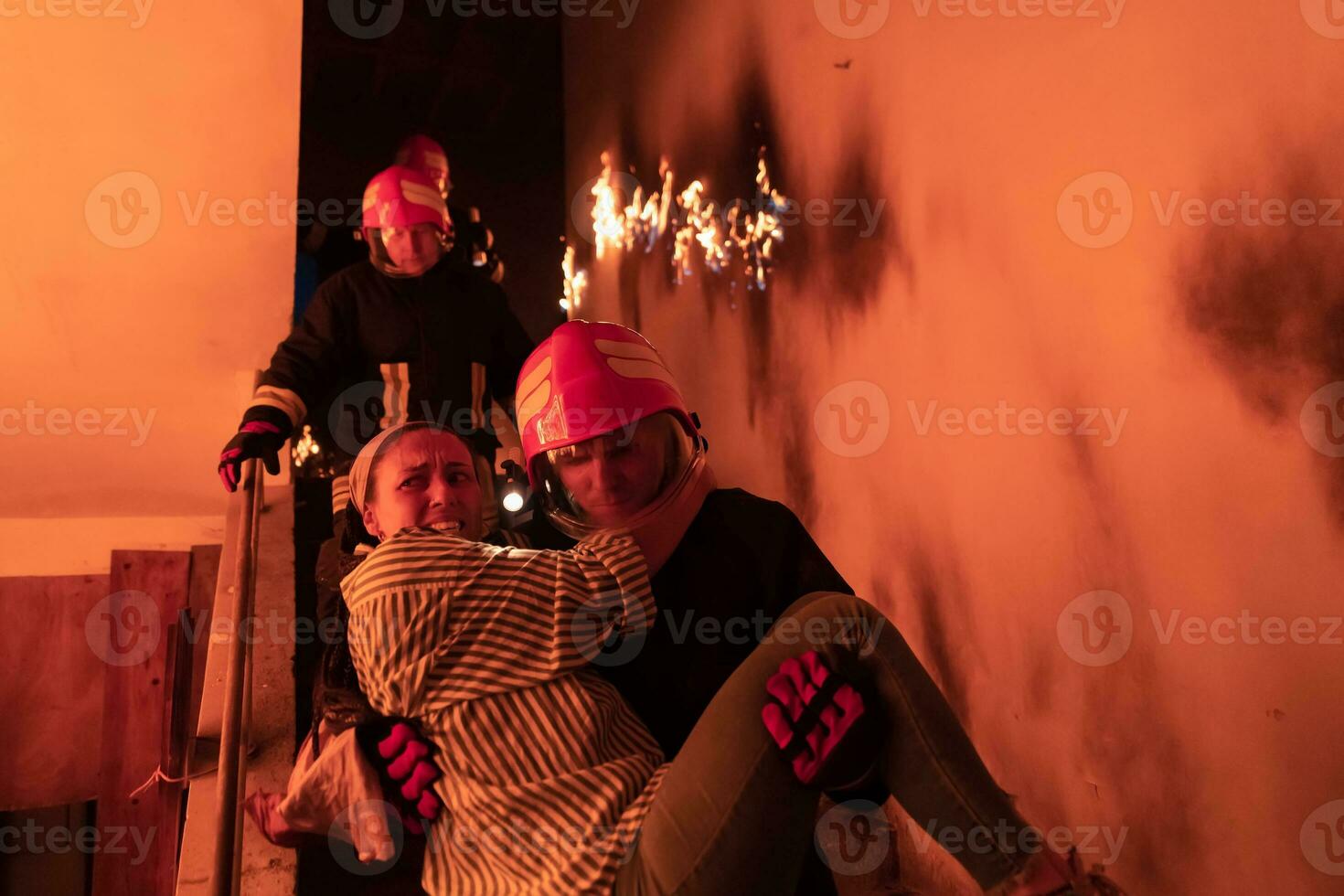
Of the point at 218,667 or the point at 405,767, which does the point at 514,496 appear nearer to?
the point at 218,667

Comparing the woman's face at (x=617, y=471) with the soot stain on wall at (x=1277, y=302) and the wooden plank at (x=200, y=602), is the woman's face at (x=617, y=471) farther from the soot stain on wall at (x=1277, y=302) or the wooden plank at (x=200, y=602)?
the wooden plank at (x=200, y=602)

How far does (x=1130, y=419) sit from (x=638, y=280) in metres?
3.43

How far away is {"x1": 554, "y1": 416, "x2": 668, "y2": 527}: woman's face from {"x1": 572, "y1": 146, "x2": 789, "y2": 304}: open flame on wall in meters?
1.80

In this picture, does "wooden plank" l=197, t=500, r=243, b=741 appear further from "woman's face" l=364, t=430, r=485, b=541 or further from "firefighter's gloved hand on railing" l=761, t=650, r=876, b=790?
"firefighter's gloved hand on railing" l=761, t=650, r=876, b=790

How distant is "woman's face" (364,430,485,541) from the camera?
1754mm

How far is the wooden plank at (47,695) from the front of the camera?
5.25 metres

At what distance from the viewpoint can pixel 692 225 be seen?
13.7 feet

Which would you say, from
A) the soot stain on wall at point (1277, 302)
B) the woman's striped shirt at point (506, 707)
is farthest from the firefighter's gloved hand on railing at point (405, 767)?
the soot stain on wall at point (1277, 302)

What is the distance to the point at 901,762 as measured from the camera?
1.31 meters

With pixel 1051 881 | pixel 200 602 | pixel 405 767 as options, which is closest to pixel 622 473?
pixel 405 767

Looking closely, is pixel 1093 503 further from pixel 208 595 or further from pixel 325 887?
pixel 208 595

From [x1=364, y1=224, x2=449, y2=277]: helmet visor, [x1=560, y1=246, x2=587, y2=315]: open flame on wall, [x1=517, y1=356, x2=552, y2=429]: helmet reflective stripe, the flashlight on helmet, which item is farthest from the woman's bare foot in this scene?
[x1=560, y1=246, x2=587, y2=315]: open flame on wall

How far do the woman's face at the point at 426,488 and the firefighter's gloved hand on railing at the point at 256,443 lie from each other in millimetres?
1008

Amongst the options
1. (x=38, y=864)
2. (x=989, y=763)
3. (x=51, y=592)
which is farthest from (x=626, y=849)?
(x=38, y=864)
